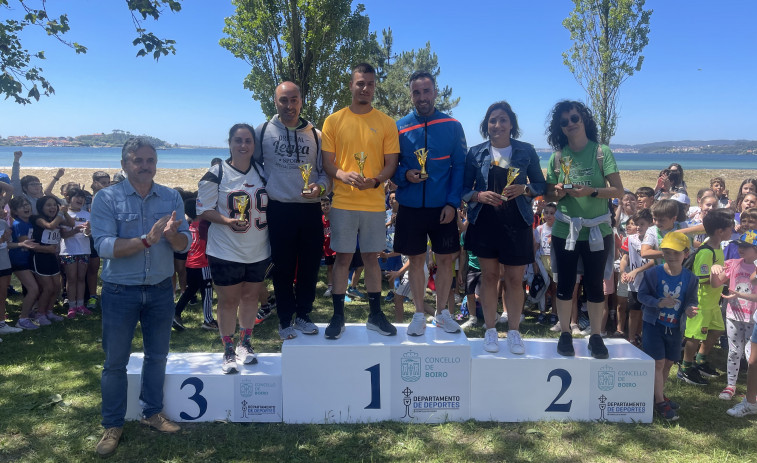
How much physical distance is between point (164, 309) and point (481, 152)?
8.86 ft

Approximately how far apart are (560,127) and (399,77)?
980 inches

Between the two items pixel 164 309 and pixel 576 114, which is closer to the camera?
pixel 164 309

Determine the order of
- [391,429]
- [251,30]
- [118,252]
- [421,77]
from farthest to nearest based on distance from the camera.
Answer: [251,30] < [421,77] < [391,429] < [118,252]

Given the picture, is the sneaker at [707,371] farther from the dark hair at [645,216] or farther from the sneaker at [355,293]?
the sneaker at [355,293]

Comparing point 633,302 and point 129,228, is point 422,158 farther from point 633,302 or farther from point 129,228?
point 633,302

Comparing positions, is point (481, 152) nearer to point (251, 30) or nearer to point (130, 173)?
point (130, 173)

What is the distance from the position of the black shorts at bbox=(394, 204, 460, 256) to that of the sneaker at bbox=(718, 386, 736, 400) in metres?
2.69

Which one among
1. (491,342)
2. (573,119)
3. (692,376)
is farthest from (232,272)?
(692,376)

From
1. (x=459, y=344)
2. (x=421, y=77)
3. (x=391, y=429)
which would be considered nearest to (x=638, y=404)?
(x=459, y=344)

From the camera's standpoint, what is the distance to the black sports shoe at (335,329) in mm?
3904

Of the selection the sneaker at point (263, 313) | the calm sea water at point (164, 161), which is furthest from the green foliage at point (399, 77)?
the sneaker at point (263, 313)

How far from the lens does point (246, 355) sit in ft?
12.8

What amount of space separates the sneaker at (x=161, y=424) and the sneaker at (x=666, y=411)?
3743 mm

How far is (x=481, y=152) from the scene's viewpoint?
3.93 m
